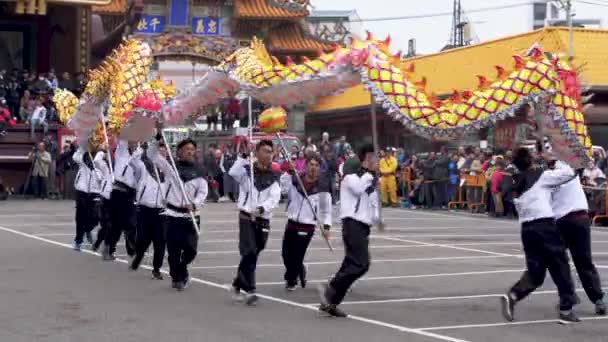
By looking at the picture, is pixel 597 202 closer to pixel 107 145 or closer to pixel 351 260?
pixel 107 145

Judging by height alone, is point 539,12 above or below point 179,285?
above

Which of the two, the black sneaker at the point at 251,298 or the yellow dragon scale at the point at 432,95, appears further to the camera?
the black sneaker at the point at 251,298

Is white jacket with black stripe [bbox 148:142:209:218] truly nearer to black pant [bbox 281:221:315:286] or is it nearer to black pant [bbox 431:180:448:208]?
black pant [bbox 281:221:315:286]

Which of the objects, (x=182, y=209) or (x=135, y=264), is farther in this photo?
(x=135, y=264)

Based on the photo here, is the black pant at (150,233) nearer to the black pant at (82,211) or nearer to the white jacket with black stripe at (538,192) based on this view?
the black pant at (82,211)

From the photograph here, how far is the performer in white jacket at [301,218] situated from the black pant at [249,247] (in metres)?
0.73

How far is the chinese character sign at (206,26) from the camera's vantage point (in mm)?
46531

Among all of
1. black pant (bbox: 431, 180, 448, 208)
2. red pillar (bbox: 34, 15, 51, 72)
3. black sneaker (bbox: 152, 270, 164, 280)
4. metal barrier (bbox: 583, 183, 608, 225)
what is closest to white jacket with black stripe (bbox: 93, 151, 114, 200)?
black sneaker (bbox: 152, 270, 164, 280)

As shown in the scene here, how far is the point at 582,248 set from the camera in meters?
11.5

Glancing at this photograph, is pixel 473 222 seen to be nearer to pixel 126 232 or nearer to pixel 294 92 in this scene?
pixel 126 232

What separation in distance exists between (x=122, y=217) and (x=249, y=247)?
15.3ft

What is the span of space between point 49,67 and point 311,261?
24.1 meters

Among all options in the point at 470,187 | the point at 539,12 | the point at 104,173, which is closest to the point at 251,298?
the point at 104,173

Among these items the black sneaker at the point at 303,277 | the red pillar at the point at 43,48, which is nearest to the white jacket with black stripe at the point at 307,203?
the black sneaker at the point at 303,277
